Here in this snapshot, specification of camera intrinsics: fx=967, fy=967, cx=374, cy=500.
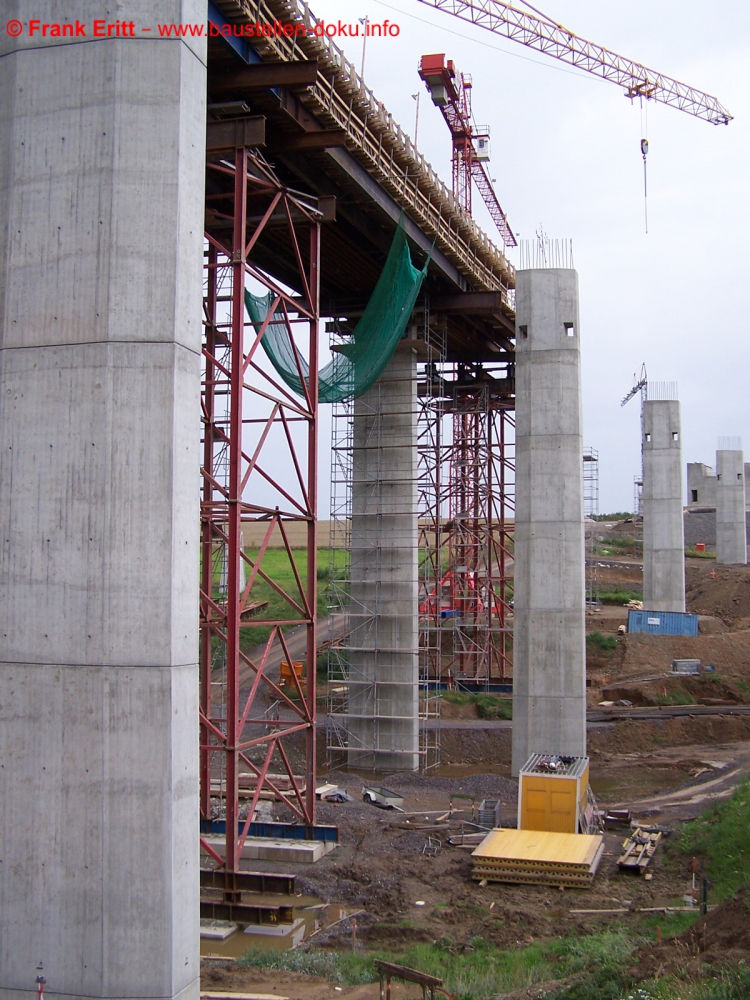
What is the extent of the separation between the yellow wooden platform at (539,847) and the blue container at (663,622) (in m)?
27.6

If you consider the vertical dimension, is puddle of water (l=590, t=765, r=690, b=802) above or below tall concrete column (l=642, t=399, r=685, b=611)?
below

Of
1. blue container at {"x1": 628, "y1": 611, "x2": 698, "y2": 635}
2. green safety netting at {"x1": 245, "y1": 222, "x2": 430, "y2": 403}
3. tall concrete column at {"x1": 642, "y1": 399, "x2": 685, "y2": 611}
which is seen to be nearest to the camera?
green safety netting at {"x1": 245, "y1": 222, "x2": 430, "y2": 403}

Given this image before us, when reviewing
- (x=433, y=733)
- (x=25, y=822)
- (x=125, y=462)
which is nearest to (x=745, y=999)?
(x=25, y=822)

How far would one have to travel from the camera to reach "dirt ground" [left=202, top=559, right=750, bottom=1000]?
12227 mm

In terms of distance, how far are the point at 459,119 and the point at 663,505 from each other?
2753 centimetres

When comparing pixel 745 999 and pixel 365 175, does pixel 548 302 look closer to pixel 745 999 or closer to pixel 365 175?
pixel 365 175

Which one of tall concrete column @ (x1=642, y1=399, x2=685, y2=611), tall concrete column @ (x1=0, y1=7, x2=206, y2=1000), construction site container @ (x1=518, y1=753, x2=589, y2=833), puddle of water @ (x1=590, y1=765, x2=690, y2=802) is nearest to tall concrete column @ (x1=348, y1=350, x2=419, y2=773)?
puddle of water @ (x1=590, y1=765, x2=690, y2=802)

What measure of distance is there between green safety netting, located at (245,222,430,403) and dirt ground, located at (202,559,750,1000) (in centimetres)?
989

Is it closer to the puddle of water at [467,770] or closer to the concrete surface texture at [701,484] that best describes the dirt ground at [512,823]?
the puddle of water at [467,770]

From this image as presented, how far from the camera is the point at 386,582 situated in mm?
28453

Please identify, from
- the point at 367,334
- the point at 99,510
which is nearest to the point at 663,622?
the point at 367,334

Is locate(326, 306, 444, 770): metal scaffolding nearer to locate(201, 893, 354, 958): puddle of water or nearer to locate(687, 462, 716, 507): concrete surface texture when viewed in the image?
locate(201, 893, 354, 958): puddle of water

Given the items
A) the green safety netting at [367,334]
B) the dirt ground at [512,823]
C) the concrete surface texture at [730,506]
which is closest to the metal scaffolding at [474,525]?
the dirt ground at [512,823]

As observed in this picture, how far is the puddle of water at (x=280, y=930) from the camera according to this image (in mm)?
14102
